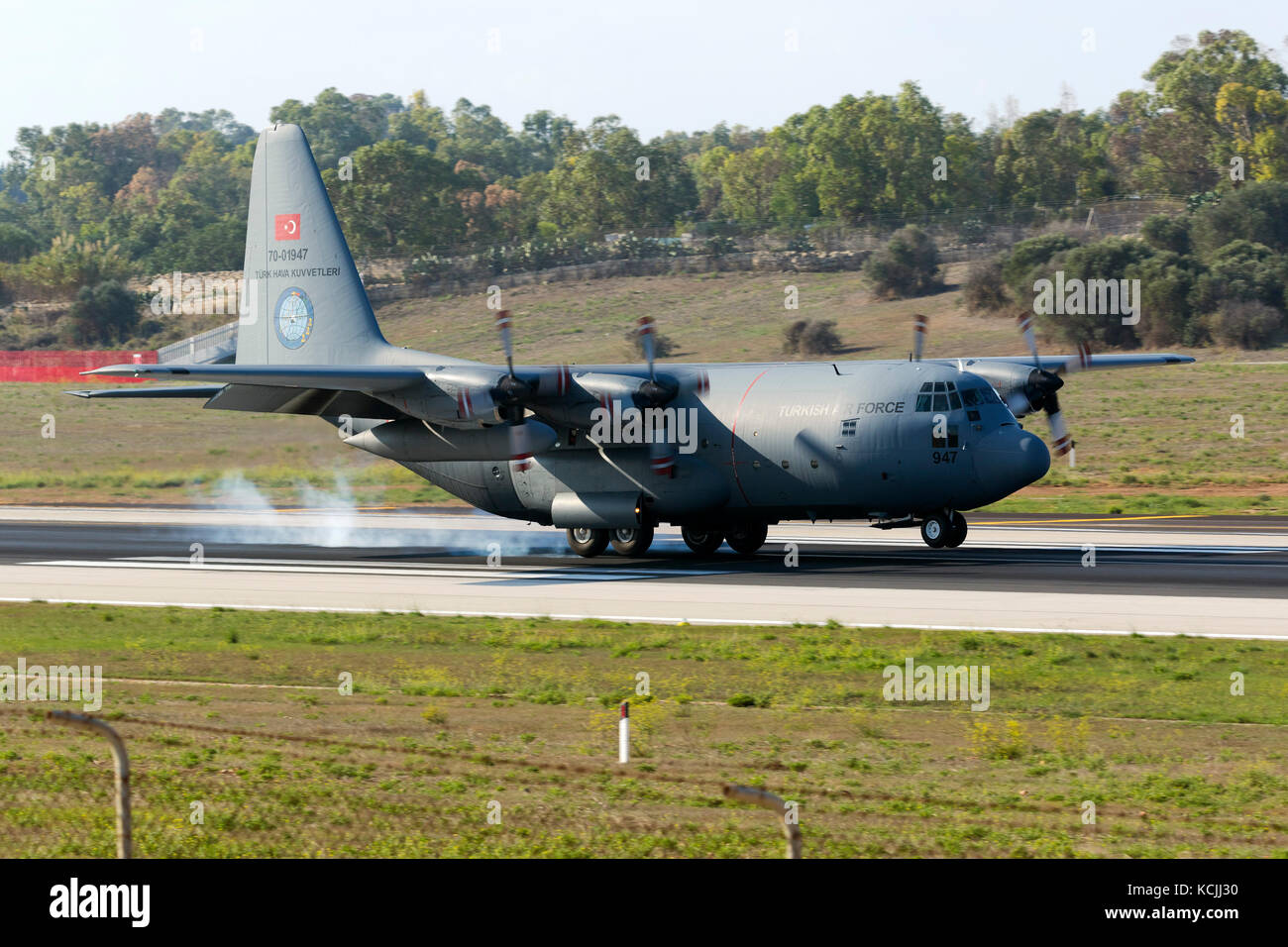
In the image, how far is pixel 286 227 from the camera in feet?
131

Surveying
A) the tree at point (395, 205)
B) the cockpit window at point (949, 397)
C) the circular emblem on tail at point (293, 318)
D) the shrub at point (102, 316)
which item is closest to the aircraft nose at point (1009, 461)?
the cockpit window at point (949, 397)

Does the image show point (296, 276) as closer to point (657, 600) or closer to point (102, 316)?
point (657, 600)

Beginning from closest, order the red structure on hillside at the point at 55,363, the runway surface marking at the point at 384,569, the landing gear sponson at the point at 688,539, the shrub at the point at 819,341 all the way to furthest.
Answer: the runway surface marking at the point at 384,569, the landing gear sponson at the point at 688,539, the red structure on hillside at the point at 55,363, the shrub at the point at 819,341

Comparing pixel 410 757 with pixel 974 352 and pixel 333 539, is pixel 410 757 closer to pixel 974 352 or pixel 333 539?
pixel 333 539

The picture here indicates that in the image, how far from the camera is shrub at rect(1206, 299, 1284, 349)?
80938 mm

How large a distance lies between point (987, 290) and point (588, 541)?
6451cm

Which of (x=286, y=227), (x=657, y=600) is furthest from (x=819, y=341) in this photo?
(x=657, y=600)

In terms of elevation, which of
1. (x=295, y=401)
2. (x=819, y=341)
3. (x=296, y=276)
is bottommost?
(x=295, y=401)

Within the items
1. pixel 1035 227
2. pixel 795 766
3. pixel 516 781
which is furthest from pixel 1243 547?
pixel 1035 227

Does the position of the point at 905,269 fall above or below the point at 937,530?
above

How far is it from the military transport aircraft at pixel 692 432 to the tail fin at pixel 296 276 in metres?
2.09

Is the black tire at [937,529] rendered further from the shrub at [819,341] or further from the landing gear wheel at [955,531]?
the shrub at [819,341]

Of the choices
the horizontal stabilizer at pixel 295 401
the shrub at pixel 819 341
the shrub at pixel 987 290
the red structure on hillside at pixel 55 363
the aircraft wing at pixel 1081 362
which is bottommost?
the horizontal stabilizer at pixel 295 401

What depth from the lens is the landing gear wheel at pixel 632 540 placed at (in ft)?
115
